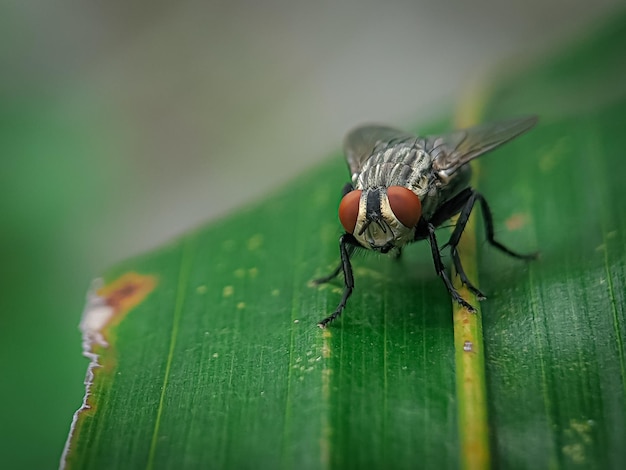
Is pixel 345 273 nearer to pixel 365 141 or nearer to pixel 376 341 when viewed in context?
pixel 376 341

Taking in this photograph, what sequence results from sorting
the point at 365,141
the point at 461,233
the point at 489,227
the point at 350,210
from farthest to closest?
the point at 365,141
the point at 489,227
the point at 461,233
the point at 350,210

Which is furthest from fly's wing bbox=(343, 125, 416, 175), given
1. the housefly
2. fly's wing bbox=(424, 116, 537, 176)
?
fly's wing bbox=(424, 116, 537, 176)

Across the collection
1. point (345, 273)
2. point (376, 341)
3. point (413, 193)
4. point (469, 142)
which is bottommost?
point (376, 341)

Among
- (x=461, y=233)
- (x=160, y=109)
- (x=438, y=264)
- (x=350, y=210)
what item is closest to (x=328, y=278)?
(x=350, y=210)

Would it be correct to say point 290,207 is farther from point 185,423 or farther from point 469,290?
point 185,423

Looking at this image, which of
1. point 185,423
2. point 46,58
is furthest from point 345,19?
point 185,423

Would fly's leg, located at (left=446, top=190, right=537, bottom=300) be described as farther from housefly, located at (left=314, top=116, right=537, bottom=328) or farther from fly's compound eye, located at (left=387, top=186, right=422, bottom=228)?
fly's compound eye, located at (left=387, top=186, right=422, bottom=228)

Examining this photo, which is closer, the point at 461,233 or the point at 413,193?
the point at 413,193

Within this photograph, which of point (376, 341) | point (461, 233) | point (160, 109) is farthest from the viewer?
point (160, 109)
